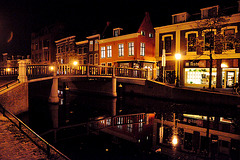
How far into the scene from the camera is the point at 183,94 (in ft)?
60.7

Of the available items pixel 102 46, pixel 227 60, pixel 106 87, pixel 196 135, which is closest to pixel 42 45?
pixel 102 46

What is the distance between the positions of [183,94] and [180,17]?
12.7 m

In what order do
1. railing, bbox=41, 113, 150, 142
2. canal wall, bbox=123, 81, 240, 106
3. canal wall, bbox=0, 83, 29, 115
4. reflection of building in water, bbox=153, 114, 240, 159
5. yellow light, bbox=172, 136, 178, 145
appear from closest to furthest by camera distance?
reflection of building in water, bbox=153, 114, 240, 159 < yellow light, bbox=172, 136, 178, 145 < railing, bbox=41, 113, 150, 142 < canal wall, bbox=0, 83, 29, 115 < canal wall, bbox=123, 81, 240, 106

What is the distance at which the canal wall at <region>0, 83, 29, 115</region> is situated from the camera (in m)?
11.3

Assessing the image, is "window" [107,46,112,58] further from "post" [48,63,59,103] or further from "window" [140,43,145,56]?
"post" [48,63,59,103]

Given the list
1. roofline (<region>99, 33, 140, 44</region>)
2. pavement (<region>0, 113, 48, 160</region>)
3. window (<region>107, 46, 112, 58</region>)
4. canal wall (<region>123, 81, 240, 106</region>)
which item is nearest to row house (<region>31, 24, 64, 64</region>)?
roofline (<region>99, 33, 140, 44</region>)

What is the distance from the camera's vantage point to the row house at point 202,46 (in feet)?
66.6

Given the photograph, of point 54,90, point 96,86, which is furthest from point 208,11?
point 54,90

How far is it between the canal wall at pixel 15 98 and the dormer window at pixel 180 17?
21.4 m

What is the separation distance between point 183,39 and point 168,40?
2311 mm

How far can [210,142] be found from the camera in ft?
27.1

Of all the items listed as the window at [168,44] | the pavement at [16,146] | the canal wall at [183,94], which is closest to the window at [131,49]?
the window at [168,44]

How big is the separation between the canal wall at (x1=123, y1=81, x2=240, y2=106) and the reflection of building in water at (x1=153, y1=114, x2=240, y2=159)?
3.96 meters

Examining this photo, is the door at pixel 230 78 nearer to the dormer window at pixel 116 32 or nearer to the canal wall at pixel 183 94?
the canal wall at pixel 183 94
